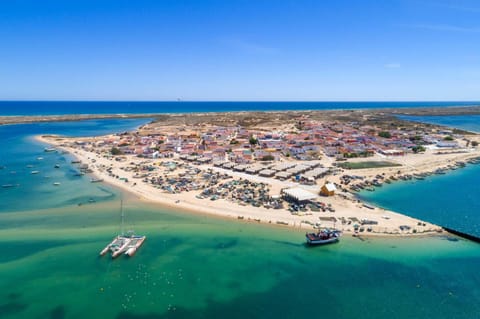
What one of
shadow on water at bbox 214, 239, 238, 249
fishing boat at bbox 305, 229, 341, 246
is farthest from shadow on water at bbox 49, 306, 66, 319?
fishing boat at bbox 305, 229, 341, 246

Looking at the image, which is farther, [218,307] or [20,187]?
[20,187]

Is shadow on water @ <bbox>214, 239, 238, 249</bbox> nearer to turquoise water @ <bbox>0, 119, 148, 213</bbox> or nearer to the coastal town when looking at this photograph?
the coastal town

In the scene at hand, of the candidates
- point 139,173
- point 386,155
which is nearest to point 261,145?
point 386,155

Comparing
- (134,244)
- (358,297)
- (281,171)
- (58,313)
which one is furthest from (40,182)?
(358,297)

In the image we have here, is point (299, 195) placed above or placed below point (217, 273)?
above

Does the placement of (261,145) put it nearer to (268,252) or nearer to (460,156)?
(460,156)

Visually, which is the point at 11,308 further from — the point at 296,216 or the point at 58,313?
the point at 296,216
